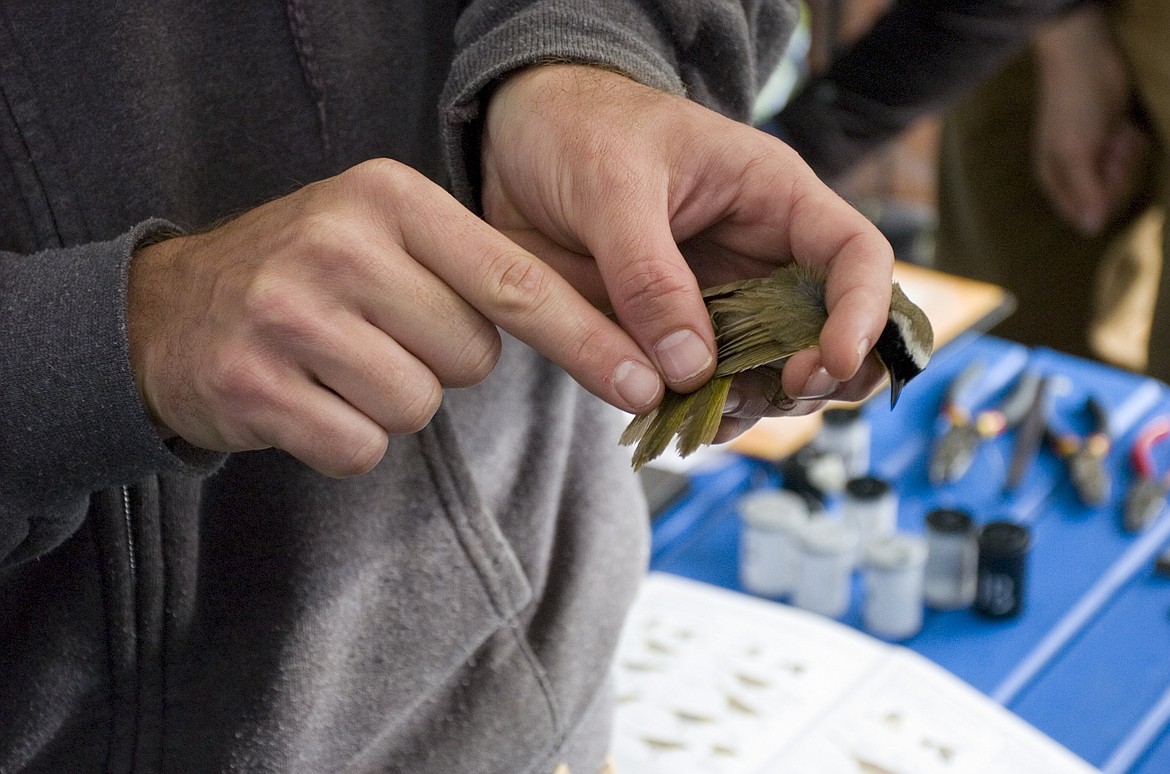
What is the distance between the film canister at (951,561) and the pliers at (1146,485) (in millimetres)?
260

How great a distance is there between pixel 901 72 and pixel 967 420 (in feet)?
2.05

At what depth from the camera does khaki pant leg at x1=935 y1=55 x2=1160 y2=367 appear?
2408 mm

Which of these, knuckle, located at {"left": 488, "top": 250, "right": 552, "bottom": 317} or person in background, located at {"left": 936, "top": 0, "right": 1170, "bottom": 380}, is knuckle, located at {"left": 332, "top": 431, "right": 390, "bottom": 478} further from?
person in background, located at {"left": 936, "top": 0, "right": 1170, "bottom": 380}

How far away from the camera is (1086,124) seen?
220 centimetres

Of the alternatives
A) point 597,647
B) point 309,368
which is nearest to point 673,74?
point 309,368

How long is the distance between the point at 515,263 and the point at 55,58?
307mm

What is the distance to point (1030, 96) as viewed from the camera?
7.79 feet

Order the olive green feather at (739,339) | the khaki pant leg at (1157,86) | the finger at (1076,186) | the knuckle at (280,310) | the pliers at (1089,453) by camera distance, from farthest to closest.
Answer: the finger at (1076,186) → the khaki pant leg at (1157,86) → the pliers at (1089,453) → the olive green feather at (739,339) → the knuckle at (280,310)

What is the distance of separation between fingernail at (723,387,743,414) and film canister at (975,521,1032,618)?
728 millimetres

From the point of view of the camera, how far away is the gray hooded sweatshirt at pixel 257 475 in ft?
1.84

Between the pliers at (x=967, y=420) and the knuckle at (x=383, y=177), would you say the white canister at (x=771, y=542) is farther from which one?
the knuckle at (x=383, y=177)

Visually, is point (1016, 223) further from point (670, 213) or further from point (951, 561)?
point (670, 213)

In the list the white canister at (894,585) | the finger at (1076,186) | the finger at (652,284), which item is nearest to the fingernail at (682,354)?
the finger at (652,284)

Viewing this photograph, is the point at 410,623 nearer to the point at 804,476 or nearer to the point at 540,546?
the point at 540,546
